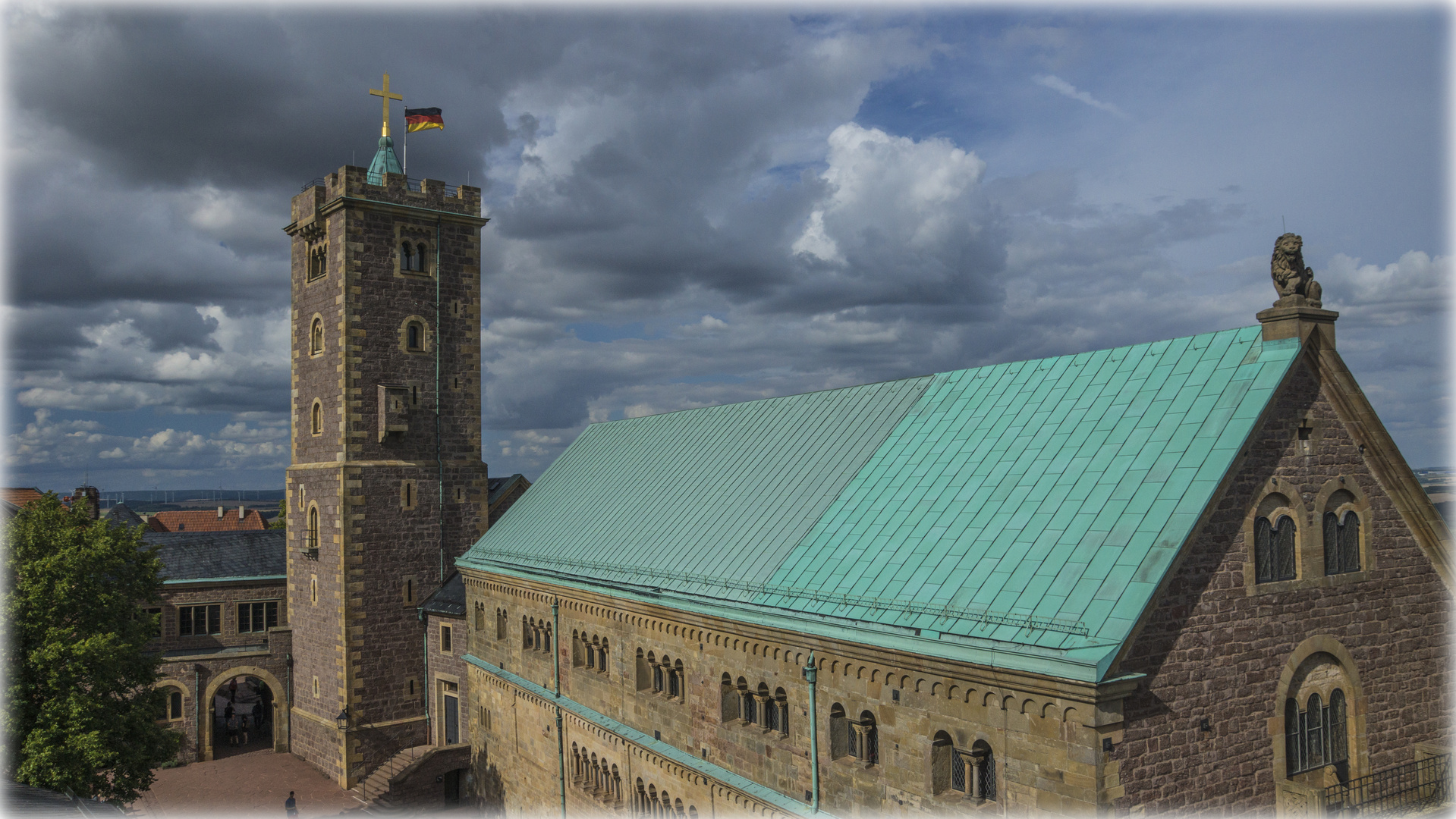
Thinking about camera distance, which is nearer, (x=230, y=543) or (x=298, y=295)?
(x=298, y=295)

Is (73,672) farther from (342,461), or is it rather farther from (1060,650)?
(1060,650)

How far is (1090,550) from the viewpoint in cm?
1822

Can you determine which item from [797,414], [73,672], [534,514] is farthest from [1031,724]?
[73,672]

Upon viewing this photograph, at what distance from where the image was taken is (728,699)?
82.6ft

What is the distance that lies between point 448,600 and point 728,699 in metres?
22.4

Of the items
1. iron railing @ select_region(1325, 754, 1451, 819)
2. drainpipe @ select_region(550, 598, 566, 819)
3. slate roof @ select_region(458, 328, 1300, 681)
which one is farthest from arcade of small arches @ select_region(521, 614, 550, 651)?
iron railing @ select_region(1325, 754, 1451, 819)

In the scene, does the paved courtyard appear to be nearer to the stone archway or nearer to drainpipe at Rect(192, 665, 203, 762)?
the stone archway

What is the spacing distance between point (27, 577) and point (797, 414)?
2490 cm

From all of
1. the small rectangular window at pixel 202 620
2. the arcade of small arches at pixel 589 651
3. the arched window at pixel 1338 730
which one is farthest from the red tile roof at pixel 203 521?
the arched window at pixel 1338 730

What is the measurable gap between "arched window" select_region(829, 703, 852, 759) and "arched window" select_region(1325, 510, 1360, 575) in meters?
10.0

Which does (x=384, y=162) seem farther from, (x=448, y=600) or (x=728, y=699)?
(x=728, y=699)

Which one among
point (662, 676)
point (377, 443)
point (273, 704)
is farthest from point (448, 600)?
point (662, 676)

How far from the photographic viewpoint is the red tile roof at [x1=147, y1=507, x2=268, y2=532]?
309 feet

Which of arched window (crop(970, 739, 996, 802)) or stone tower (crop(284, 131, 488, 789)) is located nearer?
arched window (crop(970, 739, 996, 802))
